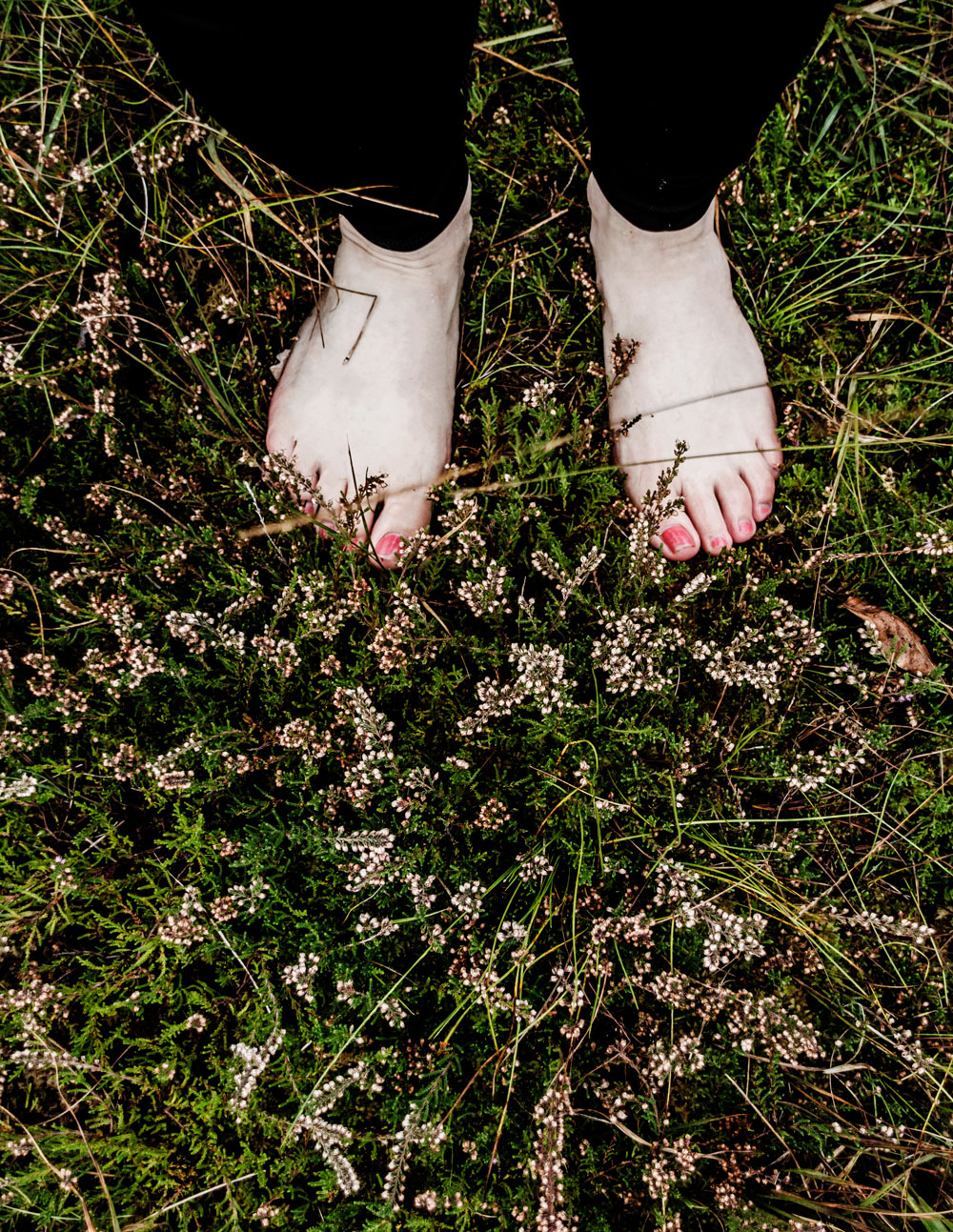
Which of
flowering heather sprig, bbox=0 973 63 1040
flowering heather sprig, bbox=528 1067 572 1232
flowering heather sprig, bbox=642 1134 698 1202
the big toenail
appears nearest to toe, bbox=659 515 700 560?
the big toenail

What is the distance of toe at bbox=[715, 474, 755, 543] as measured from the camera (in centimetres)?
226

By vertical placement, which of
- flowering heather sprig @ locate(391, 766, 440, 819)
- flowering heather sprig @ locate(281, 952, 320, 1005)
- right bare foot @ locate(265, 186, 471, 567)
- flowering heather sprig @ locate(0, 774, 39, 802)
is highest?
right bare foot @ locate(265, 186, 471, 567)

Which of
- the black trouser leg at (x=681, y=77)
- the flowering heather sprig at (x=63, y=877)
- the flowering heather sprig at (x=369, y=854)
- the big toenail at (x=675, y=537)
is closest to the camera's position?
the black trouser leg at (x=681, y=77)

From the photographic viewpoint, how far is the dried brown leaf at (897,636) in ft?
7.36

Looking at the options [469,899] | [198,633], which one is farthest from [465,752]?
[198,633]

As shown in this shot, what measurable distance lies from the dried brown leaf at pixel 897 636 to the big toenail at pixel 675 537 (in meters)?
0.56

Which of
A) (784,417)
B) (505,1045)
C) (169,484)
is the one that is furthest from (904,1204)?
(169,484)

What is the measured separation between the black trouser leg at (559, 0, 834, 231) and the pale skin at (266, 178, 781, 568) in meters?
0.48

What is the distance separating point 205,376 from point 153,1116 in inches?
84.6

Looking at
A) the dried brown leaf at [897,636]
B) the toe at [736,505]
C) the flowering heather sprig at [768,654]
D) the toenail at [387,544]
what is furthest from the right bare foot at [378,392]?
the dried brown leaf at [897,636]

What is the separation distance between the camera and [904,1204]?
2.02 metres

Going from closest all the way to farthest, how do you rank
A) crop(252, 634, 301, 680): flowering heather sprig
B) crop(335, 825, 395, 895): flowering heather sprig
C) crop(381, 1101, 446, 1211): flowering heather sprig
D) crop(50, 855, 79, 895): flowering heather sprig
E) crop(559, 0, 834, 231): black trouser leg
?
crop(559, 0, 834, 231): black trouser leg, crop(381, 1101, 446, 1211): flowering heather sprig, crop(335, 825, 395, 895): flowering heather sprig, crop(252, 634, 301, 680): flowering heather sprig, crop(50, 855, 79, 895): flowering heather sprig

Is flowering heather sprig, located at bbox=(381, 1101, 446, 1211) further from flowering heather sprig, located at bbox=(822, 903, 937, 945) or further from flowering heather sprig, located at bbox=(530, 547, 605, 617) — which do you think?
flowering heather sprig, located at bbox=(530, 547, 605, 617)

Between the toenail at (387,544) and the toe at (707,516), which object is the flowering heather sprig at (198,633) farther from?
the toe at (707,516)
